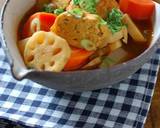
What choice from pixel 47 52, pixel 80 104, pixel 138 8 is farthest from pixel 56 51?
pixel 138 8

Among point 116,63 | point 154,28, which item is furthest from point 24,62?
point 154,28

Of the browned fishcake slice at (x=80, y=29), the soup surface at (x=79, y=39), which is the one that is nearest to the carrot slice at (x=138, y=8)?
the soup surface at (x=79, y=39)

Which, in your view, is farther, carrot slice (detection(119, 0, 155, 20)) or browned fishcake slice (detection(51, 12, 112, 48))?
carrot slice (detection(119, 0, 155, 20))

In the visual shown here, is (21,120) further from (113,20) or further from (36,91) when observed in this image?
(113,20)

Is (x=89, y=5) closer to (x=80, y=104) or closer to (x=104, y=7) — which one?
(x=104, y=7)

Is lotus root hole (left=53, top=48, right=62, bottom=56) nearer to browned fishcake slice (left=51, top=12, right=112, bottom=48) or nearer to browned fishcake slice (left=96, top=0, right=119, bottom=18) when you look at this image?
browned fishcake slice (left=51, top=12, right=112, bottom=48)

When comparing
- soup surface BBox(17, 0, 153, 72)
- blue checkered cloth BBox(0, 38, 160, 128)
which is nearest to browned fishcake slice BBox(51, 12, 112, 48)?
soup surface BBox(17, 0, 153, 72)
